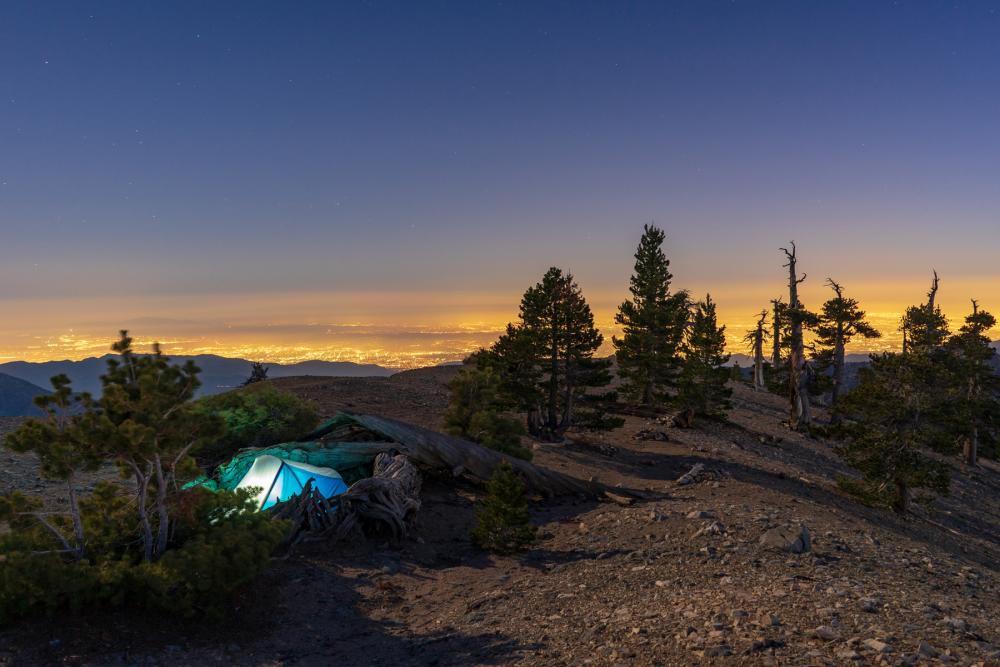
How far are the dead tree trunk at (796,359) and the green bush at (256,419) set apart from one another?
95.6 feet

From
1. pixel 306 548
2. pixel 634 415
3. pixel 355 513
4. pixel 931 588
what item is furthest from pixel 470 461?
pixel 634 415

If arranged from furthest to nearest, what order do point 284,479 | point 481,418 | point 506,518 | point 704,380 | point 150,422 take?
point 704,380 → point 481,418 → point 284,479 → point 506,518 → point 150,422

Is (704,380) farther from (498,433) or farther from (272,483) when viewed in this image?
(272,483)

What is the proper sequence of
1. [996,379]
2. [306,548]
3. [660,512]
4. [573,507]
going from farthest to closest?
[996,379], [573,507], [660,512], [306,548]

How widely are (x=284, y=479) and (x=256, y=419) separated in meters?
7.44

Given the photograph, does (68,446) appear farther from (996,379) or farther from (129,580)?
(996,379)

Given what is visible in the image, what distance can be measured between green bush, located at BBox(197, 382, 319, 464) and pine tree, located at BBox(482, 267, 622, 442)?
931 cm

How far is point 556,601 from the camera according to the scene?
10422 mm

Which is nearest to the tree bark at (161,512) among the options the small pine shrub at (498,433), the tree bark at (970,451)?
the small pine shrub at (498,433)

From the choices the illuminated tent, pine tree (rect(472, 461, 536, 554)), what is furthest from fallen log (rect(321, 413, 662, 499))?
pine tree (rect(472, 461, 536, 554))

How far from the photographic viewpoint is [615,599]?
10133 mm

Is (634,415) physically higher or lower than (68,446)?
lower

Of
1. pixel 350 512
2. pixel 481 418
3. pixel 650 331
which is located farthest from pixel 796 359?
pixel 350 512

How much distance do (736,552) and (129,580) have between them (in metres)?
11.3
